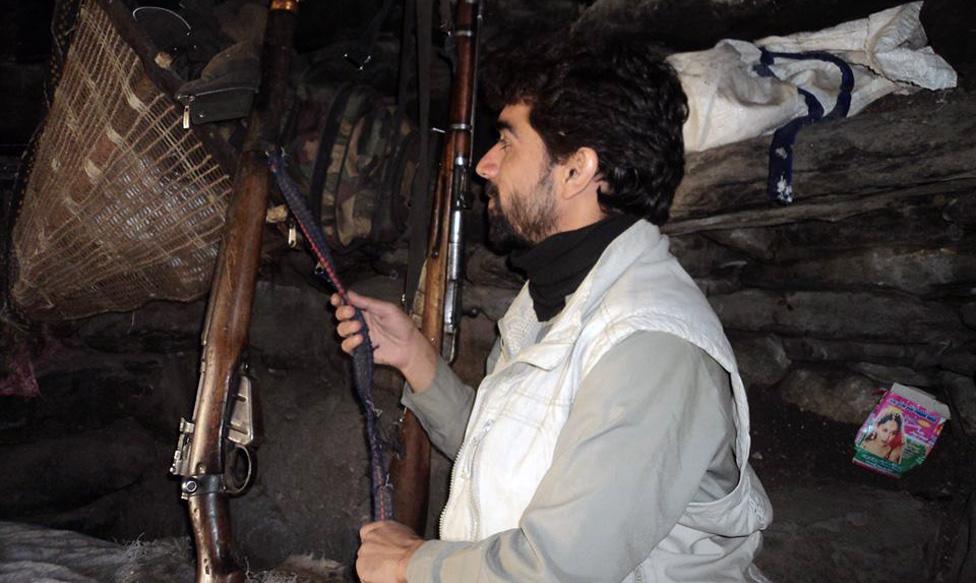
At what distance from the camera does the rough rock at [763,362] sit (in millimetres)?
2293

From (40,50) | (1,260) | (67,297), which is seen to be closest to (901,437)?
(67,297)

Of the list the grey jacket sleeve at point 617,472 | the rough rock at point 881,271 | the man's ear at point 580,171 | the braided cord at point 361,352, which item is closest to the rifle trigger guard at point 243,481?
the braided cord at point 361,352

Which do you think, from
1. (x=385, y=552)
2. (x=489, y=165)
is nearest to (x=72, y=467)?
(x=385, y=552)

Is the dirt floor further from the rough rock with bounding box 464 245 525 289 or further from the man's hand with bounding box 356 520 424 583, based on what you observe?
the man's hand with bounding box 356 520 424 583

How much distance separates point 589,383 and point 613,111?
628 mm

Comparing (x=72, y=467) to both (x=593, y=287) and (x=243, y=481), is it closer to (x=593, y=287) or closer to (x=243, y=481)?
(x=243, y=481)

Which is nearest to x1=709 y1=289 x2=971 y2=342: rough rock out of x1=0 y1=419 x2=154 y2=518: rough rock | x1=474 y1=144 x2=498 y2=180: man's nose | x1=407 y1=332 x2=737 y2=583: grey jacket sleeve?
x1=474 y1=144 x2=498 y2=180: man's nose

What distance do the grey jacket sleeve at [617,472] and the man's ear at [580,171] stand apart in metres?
0.44

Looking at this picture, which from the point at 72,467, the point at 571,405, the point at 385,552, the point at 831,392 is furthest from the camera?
the point at 72,467

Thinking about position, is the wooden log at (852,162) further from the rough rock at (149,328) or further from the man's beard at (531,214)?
the rough rock at (149,328)

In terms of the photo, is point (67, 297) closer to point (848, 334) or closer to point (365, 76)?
point (365, 76)

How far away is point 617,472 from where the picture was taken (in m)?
0.89

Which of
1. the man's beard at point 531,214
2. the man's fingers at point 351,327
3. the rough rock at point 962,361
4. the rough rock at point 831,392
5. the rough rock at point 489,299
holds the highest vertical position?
the man's beard at point 531,214

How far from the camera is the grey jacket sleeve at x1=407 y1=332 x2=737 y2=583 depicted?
34.8 inches
